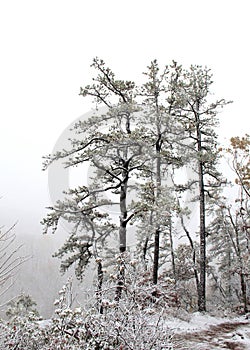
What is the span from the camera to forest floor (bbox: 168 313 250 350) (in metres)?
7.69

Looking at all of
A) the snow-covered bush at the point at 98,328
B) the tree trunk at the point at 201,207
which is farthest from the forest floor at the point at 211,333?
the snow-covered bush at the point at 98,328

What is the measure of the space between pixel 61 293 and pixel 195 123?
1097 centimetres

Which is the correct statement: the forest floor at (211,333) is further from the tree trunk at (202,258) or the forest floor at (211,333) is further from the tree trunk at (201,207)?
the tree trunk at (201,207)

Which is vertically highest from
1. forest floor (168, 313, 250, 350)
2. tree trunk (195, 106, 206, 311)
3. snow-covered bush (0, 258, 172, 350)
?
tree trunk (195, 106, 206, 311)

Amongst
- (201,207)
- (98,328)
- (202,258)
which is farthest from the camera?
(201,207)

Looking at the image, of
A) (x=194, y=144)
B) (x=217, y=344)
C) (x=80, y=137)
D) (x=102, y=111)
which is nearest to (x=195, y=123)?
(x=194, y=144)

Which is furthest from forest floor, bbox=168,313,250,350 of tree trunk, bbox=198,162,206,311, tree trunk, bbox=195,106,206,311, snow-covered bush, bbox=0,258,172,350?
snow-covered bush, bbox=0,258,172,350

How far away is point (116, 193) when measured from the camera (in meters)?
13.3

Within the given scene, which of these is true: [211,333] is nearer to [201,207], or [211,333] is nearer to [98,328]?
[98,328]

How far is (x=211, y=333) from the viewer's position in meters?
9.41

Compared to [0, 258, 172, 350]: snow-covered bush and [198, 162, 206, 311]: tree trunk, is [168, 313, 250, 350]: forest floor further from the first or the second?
[0, 258, 172, 350]: snow-covered bush

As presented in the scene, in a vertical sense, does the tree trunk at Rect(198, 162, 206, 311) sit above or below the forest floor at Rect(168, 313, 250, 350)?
above

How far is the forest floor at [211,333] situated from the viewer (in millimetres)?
7693

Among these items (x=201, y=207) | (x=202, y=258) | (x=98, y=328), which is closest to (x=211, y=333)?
(x=202, y=258)
